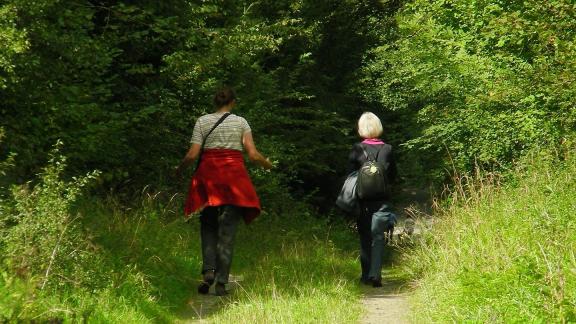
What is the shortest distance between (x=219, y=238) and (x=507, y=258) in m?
2.82

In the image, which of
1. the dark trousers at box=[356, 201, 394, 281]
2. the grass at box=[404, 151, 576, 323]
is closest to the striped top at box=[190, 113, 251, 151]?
the dark trousers at box=[356, 201, 394, 281]

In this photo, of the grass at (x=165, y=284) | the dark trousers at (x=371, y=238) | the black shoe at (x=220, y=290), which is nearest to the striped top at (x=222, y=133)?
the grass at (x=165, y=284)

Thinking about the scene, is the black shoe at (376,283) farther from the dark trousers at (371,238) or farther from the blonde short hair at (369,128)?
the blonde short hair at (369,128)

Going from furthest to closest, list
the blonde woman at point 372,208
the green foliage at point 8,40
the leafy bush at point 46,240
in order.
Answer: the blonde woman at point 372,208
the green foliage at point 8,40
the leafy bush at point 46,240

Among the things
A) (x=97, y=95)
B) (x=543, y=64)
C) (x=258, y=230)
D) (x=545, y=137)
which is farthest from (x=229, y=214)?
(x=545, y=137)

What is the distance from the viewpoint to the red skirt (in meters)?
8.45

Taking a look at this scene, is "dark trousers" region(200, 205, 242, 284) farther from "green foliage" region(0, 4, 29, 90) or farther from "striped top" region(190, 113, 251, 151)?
"green foliage" region(0, 4, 29, 90)

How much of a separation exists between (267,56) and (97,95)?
10373mm

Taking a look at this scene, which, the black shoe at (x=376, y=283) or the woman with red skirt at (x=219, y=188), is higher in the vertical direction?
the woman with red skirt at (x=219, y=188)

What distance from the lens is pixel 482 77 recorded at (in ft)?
56.5

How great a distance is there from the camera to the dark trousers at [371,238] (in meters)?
9.73

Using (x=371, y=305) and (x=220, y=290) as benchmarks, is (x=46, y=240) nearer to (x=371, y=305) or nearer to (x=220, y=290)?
(x=220, y=290)

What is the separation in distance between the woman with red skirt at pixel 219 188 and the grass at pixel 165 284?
34 cm

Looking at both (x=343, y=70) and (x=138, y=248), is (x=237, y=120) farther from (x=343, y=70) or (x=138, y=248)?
(x=343, y=70)
